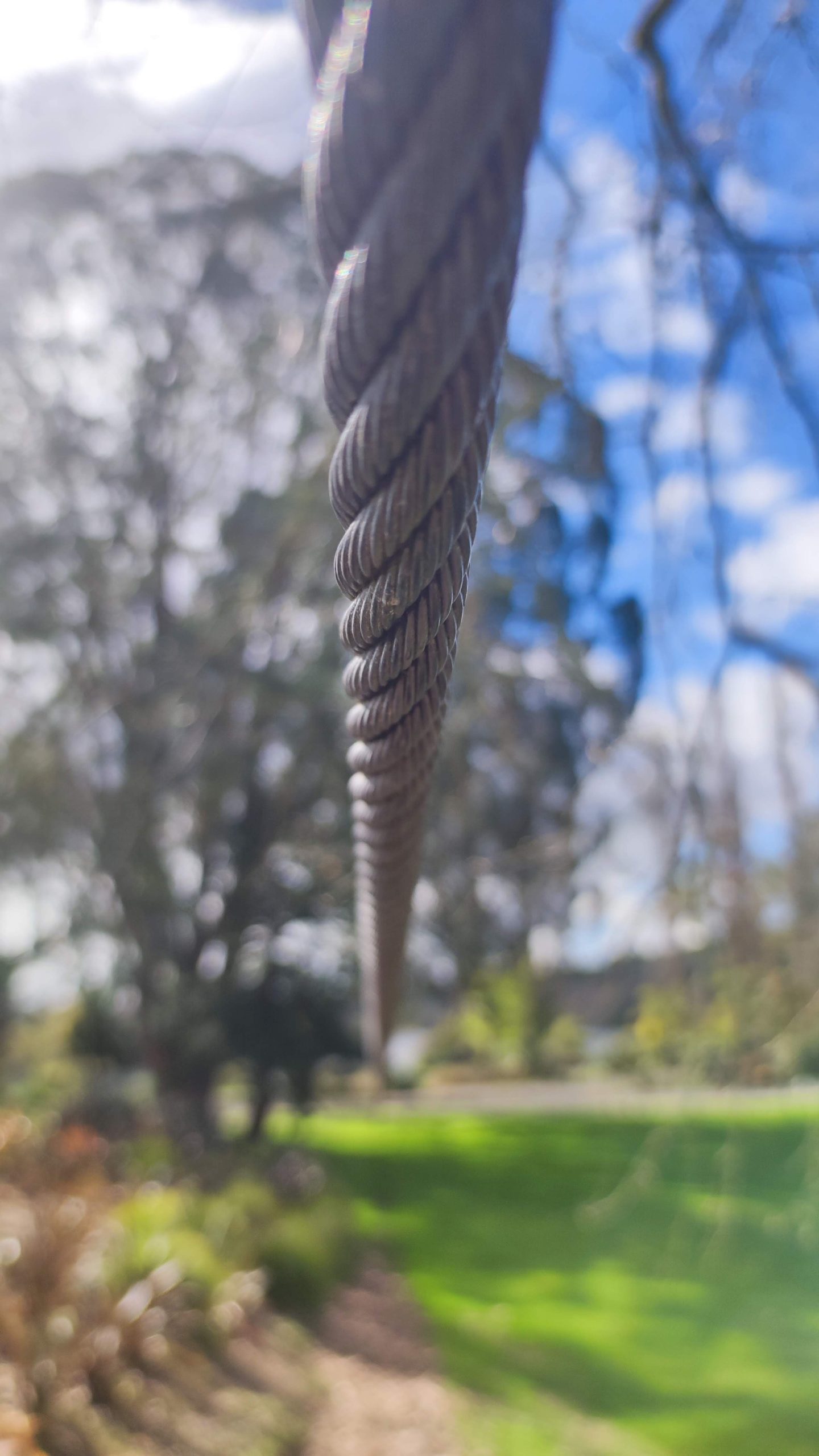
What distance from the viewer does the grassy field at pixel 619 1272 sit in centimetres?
477

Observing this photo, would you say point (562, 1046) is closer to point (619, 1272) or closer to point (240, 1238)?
point (619, 1272)

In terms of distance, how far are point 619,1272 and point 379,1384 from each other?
2830 mm

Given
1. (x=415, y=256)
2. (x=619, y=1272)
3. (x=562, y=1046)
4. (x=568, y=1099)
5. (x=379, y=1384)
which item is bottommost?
(x=619, y=1272)

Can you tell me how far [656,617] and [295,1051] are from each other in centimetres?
764

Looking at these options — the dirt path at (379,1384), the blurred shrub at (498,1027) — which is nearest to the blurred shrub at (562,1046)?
the blurred shrub at (498,1027)

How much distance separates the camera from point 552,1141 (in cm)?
1025

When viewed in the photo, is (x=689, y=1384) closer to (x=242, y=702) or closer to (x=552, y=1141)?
(x=552, y=1141)

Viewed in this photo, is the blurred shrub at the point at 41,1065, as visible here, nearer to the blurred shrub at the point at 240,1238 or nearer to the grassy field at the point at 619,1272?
the grassy field at the point at 619,1272

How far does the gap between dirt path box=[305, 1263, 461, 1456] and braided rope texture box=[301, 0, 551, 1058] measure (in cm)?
542

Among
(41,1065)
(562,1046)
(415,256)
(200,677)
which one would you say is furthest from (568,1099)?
(415,256)

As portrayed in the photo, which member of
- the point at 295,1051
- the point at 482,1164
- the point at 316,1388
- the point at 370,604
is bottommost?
the point at 482,1164

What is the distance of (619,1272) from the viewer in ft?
25.6

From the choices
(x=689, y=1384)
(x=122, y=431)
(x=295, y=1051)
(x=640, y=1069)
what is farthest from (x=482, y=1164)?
(x=122, y=431)

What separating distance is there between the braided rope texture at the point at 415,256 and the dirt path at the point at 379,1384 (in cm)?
542
